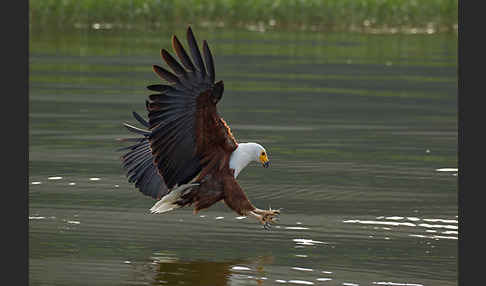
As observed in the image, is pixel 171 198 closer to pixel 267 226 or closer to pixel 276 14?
pixel 267 226

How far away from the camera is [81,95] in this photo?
17.6m

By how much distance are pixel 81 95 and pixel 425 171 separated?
697 cm

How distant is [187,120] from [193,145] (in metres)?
0.31

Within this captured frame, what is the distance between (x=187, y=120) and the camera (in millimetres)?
8383

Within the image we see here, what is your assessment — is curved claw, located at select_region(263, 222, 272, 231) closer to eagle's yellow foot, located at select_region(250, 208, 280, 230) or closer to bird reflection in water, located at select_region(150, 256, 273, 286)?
eagle's yellow foot, located at select_region(250, 208, 280, 230)

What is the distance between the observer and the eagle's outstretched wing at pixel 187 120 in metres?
8.13

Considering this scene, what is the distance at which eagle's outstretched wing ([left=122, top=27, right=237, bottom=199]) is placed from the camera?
26.7ft

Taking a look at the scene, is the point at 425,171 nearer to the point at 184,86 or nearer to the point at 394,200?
the point at 394,200

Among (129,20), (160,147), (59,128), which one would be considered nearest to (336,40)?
(129,20)

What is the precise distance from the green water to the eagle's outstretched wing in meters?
0.60

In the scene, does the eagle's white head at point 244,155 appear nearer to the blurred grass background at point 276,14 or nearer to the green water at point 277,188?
the green water at point 277,188

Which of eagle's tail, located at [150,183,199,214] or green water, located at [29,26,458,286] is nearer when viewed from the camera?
green water, located at [29,26,458,286]

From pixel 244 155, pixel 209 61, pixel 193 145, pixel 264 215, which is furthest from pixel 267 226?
pixel 209 61

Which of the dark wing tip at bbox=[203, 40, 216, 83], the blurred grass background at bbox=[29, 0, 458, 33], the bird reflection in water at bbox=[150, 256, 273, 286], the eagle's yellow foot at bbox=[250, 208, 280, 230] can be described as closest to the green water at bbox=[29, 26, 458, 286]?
the bird reflection in water at bbox=[150, 256, 273, 286]
